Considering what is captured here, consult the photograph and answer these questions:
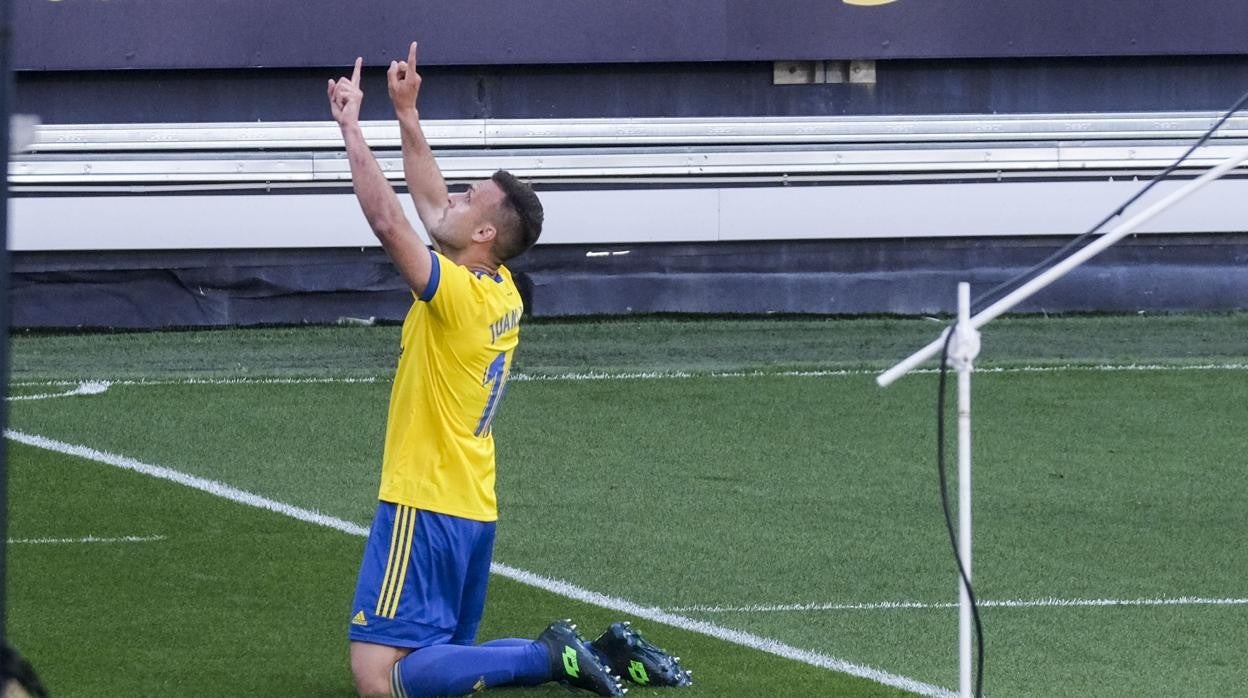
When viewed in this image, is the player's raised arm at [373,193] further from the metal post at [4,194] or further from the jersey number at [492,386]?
the metal post at [4,194]

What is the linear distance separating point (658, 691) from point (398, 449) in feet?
3.22

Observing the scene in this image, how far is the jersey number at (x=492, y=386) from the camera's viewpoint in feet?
16.6

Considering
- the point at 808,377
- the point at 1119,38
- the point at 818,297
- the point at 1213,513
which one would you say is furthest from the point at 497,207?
the point at 1119,38

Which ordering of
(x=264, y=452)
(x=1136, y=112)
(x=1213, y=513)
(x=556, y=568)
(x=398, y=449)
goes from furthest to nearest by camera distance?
(x=1136, y=112) → (x=264, y=452) → (x=1213, y=513) → (x=556, y=568) → (x=398, y=449)

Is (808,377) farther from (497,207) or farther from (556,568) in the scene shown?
(497,207)

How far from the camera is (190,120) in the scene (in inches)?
523

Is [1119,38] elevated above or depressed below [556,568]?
above

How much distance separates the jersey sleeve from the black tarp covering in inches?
310

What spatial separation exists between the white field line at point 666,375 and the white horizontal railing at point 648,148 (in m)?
2.61

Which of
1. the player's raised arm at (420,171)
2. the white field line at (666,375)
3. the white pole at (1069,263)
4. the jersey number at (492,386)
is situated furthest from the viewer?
the white field line at (666,375)

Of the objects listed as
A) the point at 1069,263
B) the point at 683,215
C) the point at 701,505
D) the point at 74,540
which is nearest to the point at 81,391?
the point at 74,540

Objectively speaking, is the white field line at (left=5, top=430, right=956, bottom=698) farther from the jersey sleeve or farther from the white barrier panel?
the white barrier panel

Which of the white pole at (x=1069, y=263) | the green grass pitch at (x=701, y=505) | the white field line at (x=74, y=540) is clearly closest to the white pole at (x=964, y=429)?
the white pole at (x=1069, y=263)

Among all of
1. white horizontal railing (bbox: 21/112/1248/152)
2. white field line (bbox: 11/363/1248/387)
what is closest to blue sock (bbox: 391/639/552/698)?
white field line (bbox: 11/363/1248/387)
